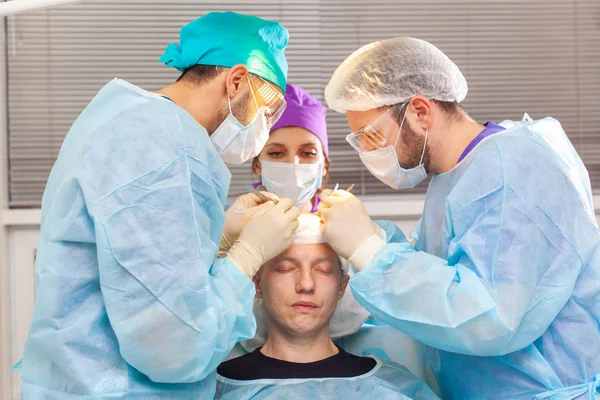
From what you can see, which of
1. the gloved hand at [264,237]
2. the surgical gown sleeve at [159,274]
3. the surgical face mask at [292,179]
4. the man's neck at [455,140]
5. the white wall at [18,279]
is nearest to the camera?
the surgical gown sleeve at [159,274]

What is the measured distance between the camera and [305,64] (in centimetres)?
291

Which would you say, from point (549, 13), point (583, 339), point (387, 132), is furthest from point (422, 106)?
point (549, 13)

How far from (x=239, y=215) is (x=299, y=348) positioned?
42 cm

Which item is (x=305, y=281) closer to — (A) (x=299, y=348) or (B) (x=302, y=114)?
(A) (x=299, y=348)

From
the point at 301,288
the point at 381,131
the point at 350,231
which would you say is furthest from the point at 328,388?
the point at 381,131

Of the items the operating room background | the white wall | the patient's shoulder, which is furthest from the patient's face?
the white wall

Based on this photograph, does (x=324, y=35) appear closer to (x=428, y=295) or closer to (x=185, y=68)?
(x=185, y=68)

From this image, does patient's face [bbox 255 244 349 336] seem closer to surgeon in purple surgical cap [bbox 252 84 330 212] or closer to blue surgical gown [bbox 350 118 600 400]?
blue surgical gown [bbox 350 118 600 400]

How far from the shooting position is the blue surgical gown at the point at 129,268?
1442 mm

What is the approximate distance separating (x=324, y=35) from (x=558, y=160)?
1429 mm

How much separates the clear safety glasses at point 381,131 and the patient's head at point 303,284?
0.91ft

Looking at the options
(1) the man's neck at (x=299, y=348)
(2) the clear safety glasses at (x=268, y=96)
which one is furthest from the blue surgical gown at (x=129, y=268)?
(1) the man's neck at (x=299, y=348)

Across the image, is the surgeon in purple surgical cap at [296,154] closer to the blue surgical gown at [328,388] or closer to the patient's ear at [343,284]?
the patient's ear at [343,284]

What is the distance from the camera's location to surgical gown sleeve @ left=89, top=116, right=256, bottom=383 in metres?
1.44
